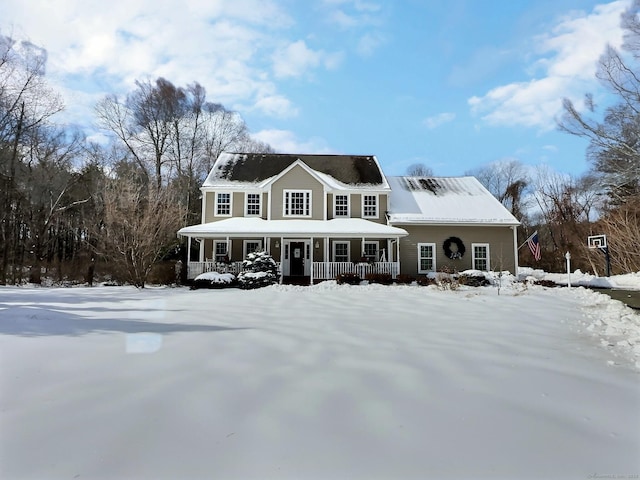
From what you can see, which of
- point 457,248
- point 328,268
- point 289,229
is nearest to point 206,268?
point 289,229

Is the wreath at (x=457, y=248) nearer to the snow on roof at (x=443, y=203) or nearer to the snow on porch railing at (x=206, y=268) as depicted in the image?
the snow on roof at (x=443, y=203)

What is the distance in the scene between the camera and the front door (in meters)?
18.8

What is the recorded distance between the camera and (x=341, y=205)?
65.2 feet

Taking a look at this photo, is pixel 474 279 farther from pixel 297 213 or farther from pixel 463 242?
pixel 297 213

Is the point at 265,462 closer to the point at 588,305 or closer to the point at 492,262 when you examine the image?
the point at 588,305

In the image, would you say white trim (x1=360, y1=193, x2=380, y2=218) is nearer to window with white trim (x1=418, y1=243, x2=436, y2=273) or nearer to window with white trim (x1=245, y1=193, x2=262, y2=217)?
window with white trim (x1=418, y1=243, x2=436, y2=273)

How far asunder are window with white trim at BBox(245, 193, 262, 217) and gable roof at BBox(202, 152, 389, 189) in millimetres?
562

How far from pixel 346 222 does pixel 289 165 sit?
492 cm

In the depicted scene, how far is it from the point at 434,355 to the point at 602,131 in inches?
767

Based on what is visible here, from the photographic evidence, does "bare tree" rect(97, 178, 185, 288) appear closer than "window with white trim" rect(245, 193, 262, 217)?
Yes

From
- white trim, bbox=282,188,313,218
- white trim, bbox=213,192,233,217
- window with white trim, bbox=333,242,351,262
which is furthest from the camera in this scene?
white trim, bbox=213,192,233,217

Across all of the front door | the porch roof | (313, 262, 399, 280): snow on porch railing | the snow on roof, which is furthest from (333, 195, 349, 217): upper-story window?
(313, 262, 399, 280): snow on porch railing

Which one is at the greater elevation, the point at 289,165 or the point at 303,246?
the point at 289,165

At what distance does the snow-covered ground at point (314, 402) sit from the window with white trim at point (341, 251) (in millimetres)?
13171
